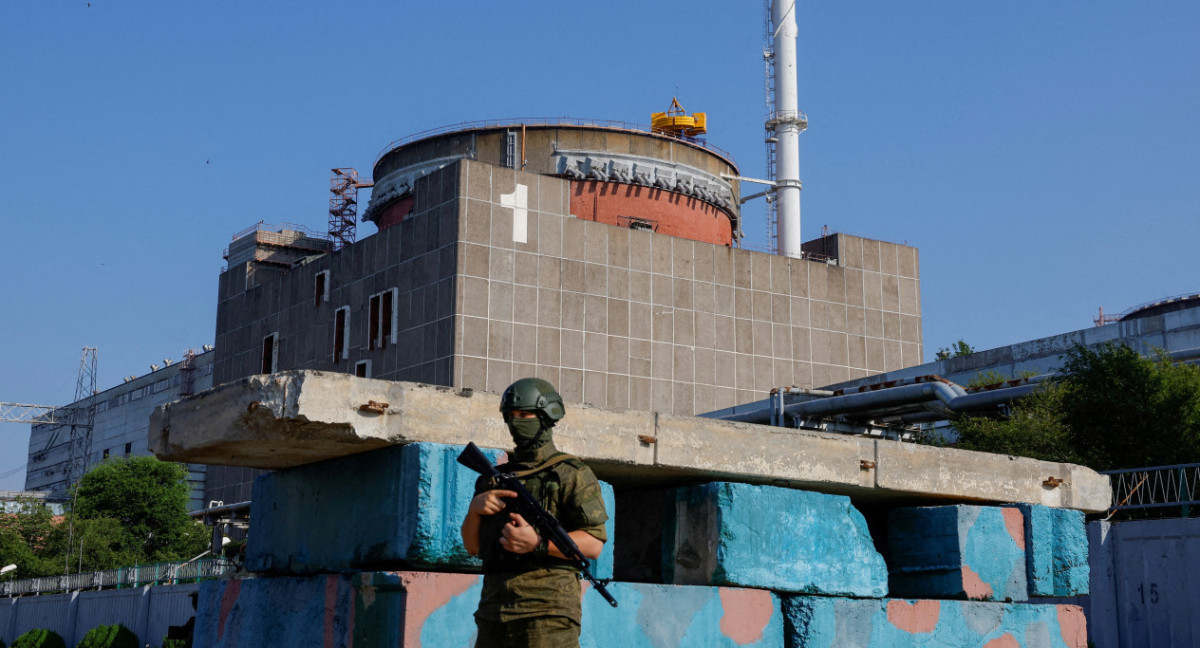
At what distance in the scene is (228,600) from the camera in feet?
21.3

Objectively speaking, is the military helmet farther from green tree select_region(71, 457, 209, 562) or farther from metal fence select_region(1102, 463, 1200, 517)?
green tree select_region(71, 457, 209, 562)

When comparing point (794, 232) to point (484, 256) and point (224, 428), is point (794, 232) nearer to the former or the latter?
point (484, 256)

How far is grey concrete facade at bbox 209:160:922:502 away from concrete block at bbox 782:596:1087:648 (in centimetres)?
3109

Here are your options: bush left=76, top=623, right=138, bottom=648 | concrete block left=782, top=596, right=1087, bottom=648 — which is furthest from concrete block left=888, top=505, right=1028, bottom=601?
bush left=76, top=623, right=138, bottom=648

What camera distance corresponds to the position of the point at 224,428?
18.9 feet

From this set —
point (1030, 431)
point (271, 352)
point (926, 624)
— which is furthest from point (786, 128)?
point (926, 624)

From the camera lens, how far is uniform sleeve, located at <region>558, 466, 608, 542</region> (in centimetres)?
469

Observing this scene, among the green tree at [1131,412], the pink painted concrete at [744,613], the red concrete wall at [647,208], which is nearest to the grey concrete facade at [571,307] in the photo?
the red concrete wall at [647,208]

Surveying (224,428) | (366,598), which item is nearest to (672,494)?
(366,598)

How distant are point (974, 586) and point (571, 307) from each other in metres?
35.8

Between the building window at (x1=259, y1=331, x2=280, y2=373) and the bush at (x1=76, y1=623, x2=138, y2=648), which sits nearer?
the bush at (x1=76, y1=623, x2=138, y2=648)

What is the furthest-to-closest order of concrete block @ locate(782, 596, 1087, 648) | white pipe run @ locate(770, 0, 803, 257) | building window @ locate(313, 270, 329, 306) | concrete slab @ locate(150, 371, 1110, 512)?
white pipe run @ locate(770, 0, 803, 257) → building window @ locate(313, 270, 329, 306) → concrete block @ locate(782, 596, 1087, 648) → concrete slab @ locate(150, 371, 1110, 512)

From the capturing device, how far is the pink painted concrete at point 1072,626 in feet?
25.2

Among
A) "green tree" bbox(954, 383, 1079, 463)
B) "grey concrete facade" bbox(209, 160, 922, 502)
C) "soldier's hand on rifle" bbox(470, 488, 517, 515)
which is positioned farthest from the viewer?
"grey concrete facade" bbox(209, 160, 922, 502)
